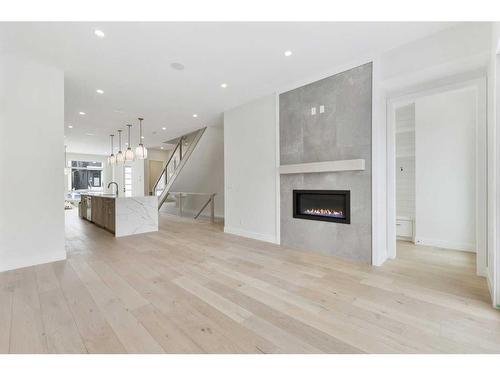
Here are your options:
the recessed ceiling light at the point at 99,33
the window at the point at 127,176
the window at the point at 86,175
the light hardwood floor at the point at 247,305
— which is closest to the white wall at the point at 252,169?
the light hardwood floor at the point at 247,305

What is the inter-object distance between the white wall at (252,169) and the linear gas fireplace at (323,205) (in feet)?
1.71

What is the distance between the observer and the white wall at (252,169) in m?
4.45

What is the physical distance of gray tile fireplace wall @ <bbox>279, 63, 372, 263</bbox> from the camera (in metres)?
3.25

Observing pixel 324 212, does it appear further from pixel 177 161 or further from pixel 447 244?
pixel 177 161

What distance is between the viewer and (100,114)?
5.52 meters

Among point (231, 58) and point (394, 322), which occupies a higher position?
point (231, 58)

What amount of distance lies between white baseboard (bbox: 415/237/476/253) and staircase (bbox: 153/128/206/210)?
591cm

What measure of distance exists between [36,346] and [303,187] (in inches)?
141

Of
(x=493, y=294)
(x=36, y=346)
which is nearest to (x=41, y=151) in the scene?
(x=36, y=346)

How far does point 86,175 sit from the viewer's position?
1285 cm

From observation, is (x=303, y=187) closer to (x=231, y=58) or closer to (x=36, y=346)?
(x=231, y=58)

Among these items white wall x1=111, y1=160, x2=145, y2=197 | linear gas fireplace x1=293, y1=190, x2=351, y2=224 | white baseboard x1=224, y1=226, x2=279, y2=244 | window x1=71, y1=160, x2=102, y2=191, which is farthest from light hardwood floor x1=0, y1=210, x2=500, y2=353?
window x1=71, y1=160, x2=102, y2=191

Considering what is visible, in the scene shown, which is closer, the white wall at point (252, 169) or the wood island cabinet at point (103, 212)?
the white wall at point (252, 169)

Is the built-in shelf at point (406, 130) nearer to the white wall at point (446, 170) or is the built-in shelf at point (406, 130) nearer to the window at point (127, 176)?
the white wall at point (446, 170)
